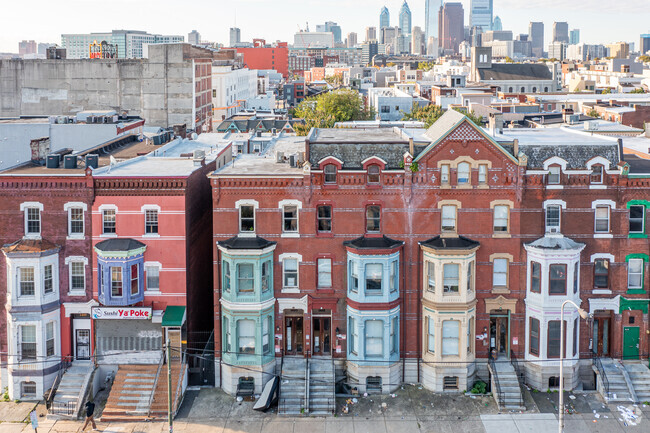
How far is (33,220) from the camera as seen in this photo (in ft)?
148

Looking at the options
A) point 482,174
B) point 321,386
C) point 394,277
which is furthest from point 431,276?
point 321,386

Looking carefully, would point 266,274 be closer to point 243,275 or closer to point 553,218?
point 243,275

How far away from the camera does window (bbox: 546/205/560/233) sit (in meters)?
→ 45.1

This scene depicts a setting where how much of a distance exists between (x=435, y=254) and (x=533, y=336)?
818cm

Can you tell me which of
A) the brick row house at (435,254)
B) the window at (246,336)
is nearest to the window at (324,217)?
the brick row house at (435,254)

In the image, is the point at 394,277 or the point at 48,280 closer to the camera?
the point at 48,280

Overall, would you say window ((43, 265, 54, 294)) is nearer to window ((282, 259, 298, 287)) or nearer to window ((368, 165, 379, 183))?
window ((282, 259, 298, 287))

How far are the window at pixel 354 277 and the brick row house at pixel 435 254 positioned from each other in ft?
0.31

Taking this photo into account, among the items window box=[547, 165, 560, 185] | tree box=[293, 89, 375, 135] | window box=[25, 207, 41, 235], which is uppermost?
tree box=[293, 89, 375, 135]

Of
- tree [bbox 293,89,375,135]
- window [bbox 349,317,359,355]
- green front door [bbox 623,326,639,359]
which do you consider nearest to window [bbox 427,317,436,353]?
window [bbox 349,317,359,355]

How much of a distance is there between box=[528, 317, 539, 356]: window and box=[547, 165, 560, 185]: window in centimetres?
847

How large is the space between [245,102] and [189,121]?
55.1 metres

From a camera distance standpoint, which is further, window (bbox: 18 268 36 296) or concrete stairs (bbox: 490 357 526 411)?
window (bbox: 18 268 36 296)

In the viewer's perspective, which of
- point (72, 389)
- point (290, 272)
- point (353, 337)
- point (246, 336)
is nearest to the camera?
point (72, 389)
